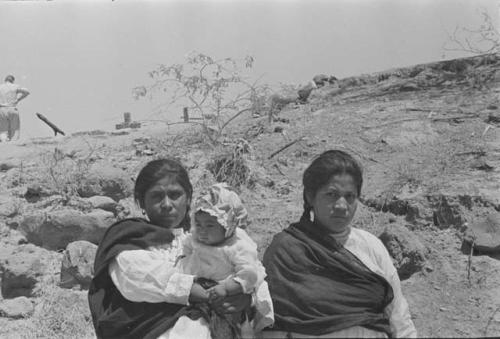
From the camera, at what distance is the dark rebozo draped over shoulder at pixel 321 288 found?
2.35 meters

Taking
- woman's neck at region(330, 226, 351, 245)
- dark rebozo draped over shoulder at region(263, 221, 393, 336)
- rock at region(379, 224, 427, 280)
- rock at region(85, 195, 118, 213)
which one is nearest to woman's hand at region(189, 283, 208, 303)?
dark rebozo draped over shoulder at region(263, 221, 393, 336)

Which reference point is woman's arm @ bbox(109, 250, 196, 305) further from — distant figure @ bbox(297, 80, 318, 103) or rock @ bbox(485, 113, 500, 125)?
distant figure @ bbox(297, 80, 318, 103)

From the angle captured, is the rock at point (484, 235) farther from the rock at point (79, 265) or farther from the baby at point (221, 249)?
the rock at point (79, 265)

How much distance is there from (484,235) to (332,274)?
2.00 m

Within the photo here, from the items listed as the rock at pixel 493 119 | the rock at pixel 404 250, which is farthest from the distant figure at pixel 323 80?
the rock at pixel 404 250

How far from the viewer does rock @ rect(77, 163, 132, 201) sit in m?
5.18

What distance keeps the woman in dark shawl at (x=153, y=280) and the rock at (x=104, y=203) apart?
241cm

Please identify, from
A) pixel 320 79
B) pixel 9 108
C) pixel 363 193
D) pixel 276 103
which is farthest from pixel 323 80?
pixel 9 108

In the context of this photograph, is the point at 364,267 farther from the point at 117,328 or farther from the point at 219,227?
the point at 117,328

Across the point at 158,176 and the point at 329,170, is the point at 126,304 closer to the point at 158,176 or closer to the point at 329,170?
the point at 158,176

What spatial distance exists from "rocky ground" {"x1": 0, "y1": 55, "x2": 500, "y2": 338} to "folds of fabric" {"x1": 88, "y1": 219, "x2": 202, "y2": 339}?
1.34m

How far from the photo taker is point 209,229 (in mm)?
2398

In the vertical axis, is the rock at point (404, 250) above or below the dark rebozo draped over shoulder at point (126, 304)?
below

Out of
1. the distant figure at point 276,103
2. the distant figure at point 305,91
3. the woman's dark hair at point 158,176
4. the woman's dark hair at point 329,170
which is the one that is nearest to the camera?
the woman's dark hair at point 329,170
